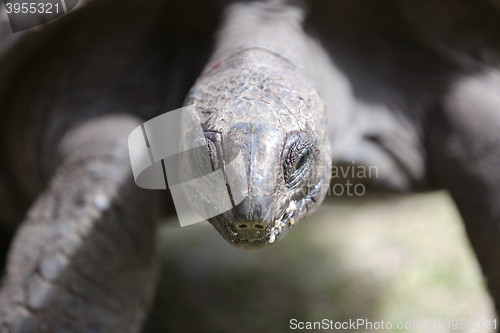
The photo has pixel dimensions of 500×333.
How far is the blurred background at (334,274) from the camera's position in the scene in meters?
2.21

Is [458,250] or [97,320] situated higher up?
[97,320]

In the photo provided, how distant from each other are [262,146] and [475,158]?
111 cm

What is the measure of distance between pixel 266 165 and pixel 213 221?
0.21 metres

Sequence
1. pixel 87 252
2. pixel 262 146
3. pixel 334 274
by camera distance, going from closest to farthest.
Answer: pixel 262 146, pixel 87 252, pixel 334 274

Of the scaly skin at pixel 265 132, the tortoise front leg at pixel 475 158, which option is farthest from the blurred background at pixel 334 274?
the scaly skin at pixel 265 132

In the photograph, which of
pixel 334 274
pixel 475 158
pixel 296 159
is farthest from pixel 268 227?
pixel 334 274

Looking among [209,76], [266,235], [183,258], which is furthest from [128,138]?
[183,258]

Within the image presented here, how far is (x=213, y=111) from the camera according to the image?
0.94 m

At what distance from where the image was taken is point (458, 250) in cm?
268

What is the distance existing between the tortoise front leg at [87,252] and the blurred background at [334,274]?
64cm

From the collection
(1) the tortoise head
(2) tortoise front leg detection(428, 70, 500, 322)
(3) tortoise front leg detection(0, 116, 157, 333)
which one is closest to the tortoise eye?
(1) the tortoise head

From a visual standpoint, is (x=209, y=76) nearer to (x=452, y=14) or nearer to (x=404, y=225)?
(x=452, y=14)

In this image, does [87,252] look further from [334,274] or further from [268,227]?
[334,274]

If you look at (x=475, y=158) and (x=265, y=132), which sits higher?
(x=265, y=132)
